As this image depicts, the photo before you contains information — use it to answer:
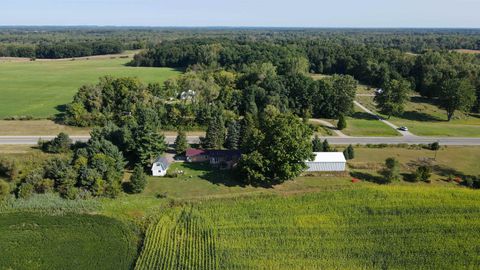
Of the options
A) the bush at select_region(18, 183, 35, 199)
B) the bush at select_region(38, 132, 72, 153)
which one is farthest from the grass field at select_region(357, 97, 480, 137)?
the bush at select_region(18, 183, 35, 199)

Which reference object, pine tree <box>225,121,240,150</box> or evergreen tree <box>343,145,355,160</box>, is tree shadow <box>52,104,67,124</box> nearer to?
pine tree <box>225,121,240,150</box>

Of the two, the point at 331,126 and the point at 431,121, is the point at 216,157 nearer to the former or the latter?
the point at 331,126

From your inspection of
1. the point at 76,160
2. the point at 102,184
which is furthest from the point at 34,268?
the point at 76,160

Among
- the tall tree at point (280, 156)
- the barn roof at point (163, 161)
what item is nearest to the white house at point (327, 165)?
the tall tree at point (280, 156)

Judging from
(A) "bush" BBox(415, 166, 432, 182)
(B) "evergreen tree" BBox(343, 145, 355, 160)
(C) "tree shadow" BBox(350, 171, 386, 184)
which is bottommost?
(C) "tree shadow" BBox(350, 171, 386, 184)

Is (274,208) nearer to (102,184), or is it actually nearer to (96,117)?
(102,184)

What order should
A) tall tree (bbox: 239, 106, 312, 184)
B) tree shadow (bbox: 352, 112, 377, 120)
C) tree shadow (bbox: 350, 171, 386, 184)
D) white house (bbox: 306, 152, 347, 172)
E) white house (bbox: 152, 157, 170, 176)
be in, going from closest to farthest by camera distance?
1. tall tree (bbox: 239, 106, 312, 184)
2. tree shadow (bbox: 350, 171, 386, 184)
3. white house (bbox: 152, 157, 170, 176)
4. white house (bbox: 306, 152, 347, 172)
5. tree shadow (bbox: 352, 112, 377, 120)
